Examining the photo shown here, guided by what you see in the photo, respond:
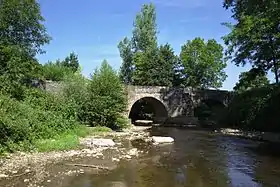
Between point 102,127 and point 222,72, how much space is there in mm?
33375

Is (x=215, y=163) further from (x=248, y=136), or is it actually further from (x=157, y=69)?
(x=157, y=69)

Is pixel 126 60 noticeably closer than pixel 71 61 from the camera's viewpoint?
Yes

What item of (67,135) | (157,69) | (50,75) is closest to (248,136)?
(67,135)

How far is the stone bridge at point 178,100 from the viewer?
141ft

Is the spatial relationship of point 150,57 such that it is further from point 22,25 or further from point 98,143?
point 98,143

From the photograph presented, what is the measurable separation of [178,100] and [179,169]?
1169 inches

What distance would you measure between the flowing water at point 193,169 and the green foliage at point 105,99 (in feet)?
25.1

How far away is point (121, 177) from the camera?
530 inches

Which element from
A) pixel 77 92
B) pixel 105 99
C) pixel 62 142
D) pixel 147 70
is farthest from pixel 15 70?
pixel 147 70

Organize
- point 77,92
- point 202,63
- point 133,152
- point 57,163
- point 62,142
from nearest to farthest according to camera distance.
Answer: point 57,163 → point 133,152 → point 62,142 → point 77,92 → point 202,63

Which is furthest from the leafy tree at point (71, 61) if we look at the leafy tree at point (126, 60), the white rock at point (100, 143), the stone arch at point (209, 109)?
the white rock at point (100, 143)

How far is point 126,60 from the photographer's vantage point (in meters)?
60.2

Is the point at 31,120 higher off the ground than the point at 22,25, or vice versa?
the point at 22,25

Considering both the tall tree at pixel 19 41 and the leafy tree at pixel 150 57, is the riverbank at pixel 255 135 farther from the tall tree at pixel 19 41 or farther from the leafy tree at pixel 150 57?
the leafy tree at pixel 150 57
